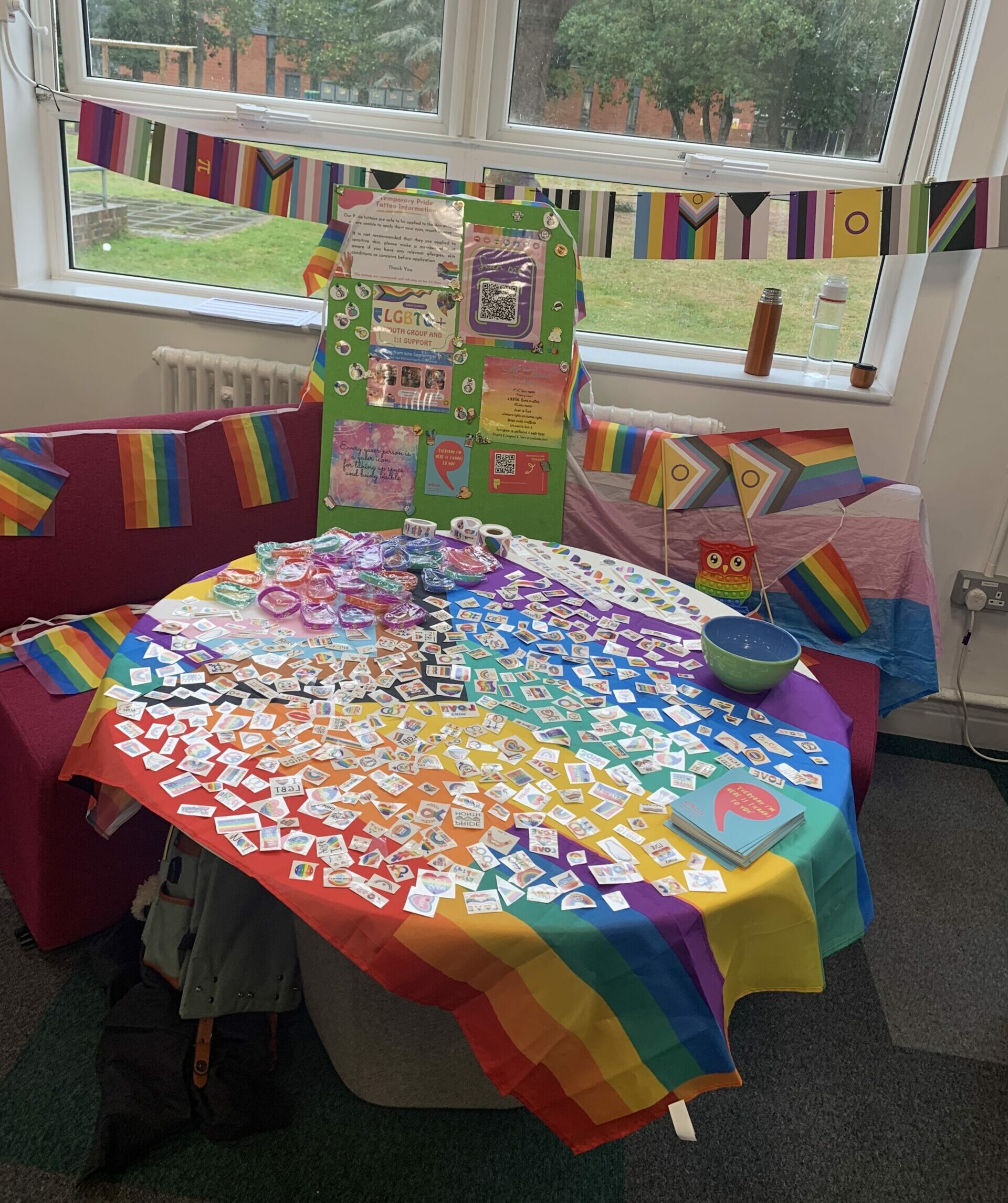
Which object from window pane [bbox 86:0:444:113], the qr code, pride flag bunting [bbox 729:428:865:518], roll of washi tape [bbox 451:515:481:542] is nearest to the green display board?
the qr code

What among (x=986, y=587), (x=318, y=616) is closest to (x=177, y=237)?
(x=318, y=616)

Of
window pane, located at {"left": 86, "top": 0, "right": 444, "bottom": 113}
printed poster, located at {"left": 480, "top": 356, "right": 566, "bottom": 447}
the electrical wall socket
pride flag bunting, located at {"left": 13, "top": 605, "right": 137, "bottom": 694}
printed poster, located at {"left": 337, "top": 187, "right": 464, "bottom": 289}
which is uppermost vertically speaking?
window pane, located at {"left": 86, "top": 0, "right": 444, "bottom": 113}

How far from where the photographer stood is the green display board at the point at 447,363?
2127 millimetres

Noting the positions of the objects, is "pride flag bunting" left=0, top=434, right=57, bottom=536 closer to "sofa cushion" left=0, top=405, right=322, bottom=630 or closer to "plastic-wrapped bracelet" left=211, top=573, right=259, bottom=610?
"sofa cushion" left=0, top=405, right=322, bottom=630

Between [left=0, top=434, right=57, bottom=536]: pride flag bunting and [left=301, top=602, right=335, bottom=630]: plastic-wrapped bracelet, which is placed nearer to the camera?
[left=301, top=602, right=335, bottom=630]: plastic-wrapped bracelet

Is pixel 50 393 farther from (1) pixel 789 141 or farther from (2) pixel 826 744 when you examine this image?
(2) pixel 826 744

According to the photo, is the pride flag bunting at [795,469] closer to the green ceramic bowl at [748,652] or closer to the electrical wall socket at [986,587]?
the electrical wall socket at [986,587]

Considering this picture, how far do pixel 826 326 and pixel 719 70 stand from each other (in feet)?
2.42

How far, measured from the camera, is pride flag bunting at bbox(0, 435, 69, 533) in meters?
1.91

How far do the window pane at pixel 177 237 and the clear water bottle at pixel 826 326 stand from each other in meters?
1.47

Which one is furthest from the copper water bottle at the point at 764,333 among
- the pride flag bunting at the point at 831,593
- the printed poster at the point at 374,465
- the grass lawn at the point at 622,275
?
the printed poster at the point at 374,465

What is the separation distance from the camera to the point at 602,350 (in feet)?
9.22

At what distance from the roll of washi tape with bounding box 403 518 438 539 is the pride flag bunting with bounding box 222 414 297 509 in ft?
1.57

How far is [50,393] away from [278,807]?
7.19 ft
